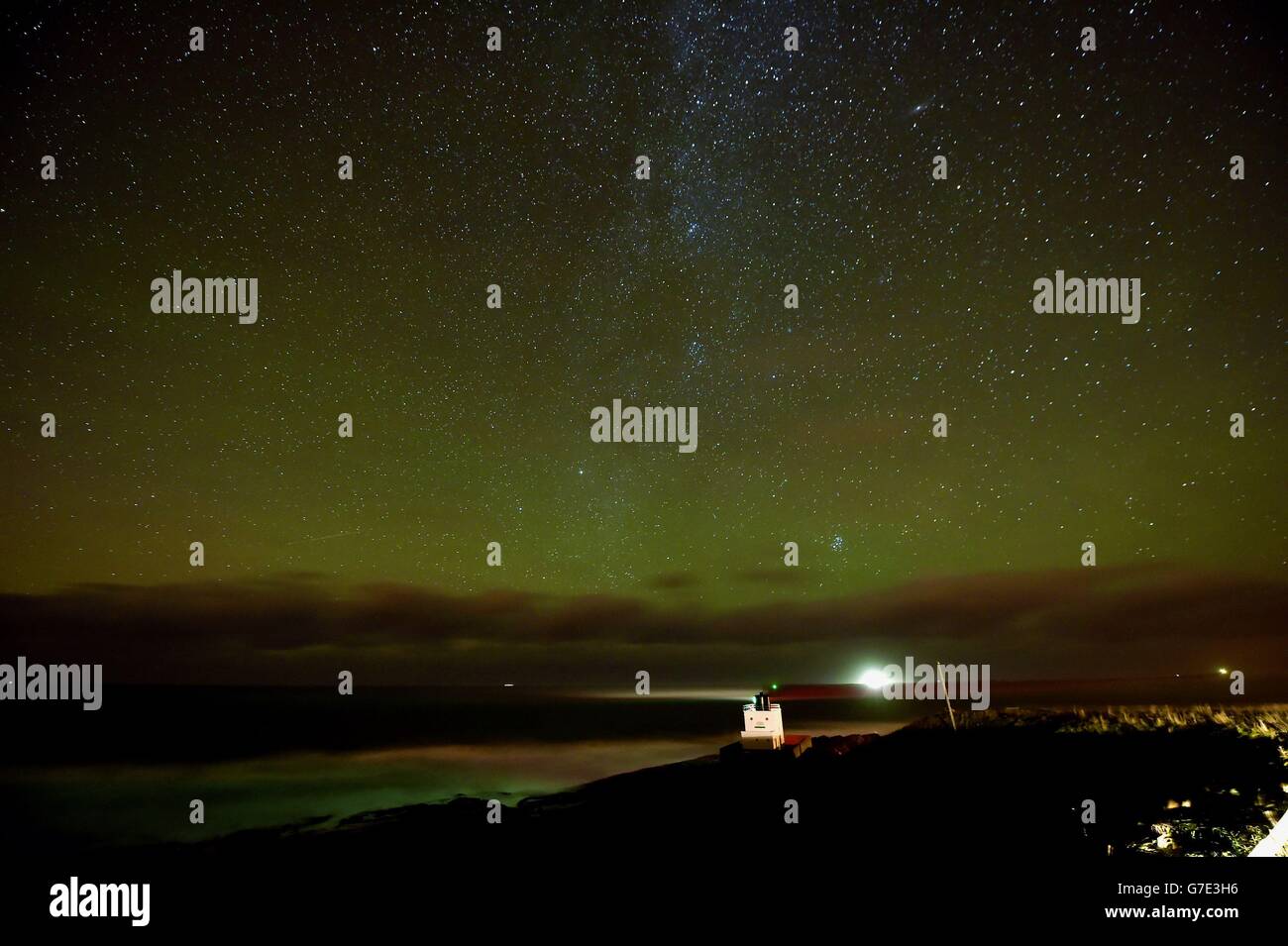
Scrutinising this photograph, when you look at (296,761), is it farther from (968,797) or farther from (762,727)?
(968,797)

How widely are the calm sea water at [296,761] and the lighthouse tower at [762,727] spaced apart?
1145cm

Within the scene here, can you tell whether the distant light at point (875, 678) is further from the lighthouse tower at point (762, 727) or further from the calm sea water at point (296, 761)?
the calm sea water at point (296, 761)

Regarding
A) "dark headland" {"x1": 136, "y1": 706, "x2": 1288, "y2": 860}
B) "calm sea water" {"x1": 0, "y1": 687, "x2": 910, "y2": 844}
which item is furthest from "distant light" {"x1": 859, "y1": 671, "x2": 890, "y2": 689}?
"calm sea water" {"x1": 0, "y1": 687, "x2": 910, "y2": 844}

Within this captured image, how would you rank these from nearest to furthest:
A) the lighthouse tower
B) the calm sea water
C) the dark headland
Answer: the dark headland → the lighthouse tower → the calm sea water

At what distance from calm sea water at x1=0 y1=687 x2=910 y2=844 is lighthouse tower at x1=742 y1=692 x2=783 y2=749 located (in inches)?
451

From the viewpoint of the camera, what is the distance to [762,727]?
23.2 meters

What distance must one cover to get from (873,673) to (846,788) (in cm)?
315

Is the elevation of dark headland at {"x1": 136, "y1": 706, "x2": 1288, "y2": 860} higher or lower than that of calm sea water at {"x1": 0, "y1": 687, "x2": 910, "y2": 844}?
higher

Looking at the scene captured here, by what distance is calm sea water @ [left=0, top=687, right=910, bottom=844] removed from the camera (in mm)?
31328

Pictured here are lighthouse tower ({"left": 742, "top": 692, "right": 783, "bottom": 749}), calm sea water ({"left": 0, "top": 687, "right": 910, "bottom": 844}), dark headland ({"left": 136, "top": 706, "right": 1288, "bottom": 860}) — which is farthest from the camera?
calm sea water ({"left": 0, "top": 687, "right": 910, "bottom": 844})

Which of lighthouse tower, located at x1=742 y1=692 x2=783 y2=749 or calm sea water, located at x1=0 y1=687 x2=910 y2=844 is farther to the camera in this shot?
calm sea water, located at x1=0 y1=687 x2=910 y2=844

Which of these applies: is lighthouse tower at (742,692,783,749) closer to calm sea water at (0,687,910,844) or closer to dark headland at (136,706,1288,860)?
dark headland at (136,706,1288,860)

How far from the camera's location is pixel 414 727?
65.4 m
